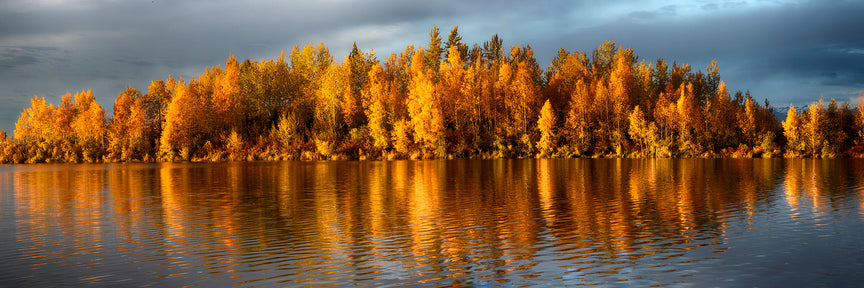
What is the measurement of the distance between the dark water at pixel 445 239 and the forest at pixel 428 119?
6544cm

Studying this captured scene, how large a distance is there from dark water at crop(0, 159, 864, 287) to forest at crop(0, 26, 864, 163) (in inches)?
2576

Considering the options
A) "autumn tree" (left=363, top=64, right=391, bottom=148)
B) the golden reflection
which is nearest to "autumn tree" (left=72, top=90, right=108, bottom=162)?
"autumn tree" (left=363, top=64, right=391, bottom=148)

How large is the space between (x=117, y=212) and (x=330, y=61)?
309 feet

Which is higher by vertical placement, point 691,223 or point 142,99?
point 142,99

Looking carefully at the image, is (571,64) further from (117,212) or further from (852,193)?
(117,212)

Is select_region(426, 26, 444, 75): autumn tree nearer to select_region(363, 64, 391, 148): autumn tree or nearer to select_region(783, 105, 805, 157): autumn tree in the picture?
select_region(363, 64, 391, 148): autumn tree

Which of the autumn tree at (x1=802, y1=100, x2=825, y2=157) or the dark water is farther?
the autumn tree at (x1=802, y1=100, x2=825, y2=157)

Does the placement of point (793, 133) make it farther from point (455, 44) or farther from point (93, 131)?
point (93, 131)

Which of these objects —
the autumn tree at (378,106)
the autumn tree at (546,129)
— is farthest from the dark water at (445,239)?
the autumn tree at (378,106)

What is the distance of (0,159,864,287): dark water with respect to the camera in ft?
42.9

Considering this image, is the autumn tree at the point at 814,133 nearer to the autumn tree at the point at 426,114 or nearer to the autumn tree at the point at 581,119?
the autumn tree at the point at 581,119

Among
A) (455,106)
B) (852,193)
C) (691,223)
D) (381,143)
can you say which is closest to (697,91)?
(455,106)

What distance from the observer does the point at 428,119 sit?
95938 mm

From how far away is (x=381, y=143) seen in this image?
9731cm
